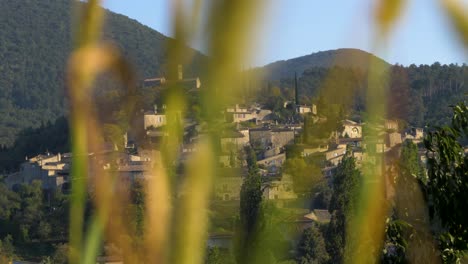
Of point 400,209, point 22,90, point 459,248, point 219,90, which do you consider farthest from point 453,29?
point 22,90

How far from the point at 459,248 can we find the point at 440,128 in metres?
0.17

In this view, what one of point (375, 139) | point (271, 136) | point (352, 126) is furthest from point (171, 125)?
point (271, 136)

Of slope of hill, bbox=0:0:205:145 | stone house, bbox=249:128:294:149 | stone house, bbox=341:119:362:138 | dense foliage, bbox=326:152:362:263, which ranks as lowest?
dense foliage, bbox=326:152:362:263

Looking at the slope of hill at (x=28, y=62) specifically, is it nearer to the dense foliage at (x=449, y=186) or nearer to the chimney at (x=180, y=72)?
the dense foliage at (x=449, y=186)

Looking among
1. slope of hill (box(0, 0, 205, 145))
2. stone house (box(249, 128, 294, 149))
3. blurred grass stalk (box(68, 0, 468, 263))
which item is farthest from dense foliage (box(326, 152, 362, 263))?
slope of hill (box(0, 0, 205, 145))

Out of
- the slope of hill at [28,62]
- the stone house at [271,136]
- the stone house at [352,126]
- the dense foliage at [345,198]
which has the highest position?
the slope of hill at [28,62]

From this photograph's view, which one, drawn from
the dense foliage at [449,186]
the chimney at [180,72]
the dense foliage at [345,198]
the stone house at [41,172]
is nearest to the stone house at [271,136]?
the stone house at [41,172]

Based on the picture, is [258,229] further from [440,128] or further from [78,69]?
[440,128]

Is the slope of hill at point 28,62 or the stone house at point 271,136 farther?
the slope of hill at point 28,62

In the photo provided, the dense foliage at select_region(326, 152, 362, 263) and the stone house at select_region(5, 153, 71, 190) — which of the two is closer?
the dense foliage at select_region(326, 152, 362, 263)

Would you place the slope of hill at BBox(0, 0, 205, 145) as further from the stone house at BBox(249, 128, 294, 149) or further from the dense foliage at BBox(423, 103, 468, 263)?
the dense foliage at BBox(423, 103, 468, 263)

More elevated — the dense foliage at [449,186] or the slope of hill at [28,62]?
the slope of hill at [28,62]

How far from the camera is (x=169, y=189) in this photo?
0.52 metres

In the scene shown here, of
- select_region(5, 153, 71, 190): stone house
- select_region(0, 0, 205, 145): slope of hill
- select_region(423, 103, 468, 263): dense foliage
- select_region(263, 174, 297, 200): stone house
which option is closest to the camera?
select_region(263, 174, 297, 200): stone house
